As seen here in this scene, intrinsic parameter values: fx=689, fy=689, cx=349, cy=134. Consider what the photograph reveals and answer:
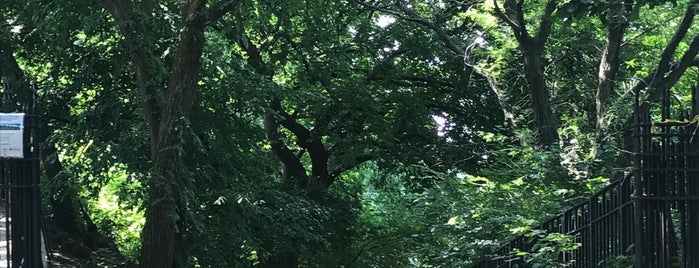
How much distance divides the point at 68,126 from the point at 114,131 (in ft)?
4.71

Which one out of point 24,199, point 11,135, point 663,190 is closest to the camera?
point 11,135

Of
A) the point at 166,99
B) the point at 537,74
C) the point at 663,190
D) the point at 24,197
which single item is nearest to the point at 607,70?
the point at 537,74

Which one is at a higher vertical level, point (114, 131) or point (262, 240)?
point (114, 131)

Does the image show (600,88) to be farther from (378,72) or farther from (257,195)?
(378,72)

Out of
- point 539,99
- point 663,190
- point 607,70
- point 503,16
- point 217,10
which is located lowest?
point 663,190

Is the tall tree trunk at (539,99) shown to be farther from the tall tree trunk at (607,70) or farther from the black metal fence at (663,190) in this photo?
the black metal fence at (663,190)

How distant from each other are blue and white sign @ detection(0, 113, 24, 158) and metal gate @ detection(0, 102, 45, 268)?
113 millimetres

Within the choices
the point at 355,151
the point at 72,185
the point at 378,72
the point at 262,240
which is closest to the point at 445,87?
the point at 378,72

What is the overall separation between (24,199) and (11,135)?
0.47m

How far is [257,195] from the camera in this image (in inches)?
451

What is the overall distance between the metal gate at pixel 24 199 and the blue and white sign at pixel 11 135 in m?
0.11

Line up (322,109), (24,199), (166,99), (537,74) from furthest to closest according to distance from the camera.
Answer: (322,109)
(537,74)
(166,99)
(24,199)

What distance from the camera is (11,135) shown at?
4148mm

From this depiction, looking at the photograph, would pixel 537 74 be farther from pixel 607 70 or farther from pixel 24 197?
pixel 24 197
